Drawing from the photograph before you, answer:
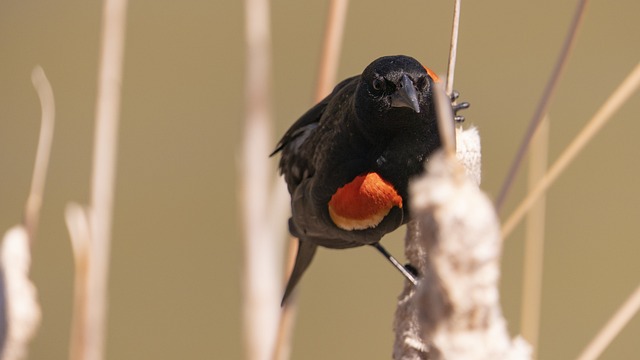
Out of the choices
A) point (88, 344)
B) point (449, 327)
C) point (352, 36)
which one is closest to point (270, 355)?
point (88, 344)

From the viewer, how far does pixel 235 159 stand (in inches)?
191

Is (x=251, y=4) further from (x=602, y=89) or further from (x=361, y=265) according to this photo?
(x=602, y=89)

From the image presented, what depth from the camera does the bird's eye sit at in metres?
1.28

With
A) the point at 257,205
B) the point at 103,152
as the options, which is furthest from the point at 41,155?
the point at 257,205

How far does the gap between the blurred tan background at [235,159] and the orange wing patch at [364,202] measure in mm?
2613

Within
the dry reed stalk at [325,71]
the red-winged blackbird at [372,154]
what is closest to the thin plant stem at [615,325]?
the red-winged blackbird at [372,154]

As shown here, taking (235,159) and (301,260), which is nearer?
(301,260)

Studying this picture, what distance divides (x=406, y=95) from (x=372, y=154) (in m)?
0.15

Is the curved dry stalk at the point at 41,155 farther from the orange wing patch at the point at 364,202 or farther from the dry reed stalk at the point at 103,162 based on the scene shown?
the orange wing patch at the point at 364,202

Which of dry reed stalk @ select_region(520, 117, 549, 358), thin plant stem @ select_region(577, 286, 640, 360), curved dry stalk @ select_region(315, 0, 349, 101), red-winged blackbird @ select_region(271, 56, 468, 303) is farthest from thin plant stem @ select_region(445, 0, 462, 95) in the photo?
thin plant stem @ select_region(577, 286, 640, 360)

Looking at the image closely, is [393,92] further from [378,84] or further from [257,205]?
[257,205]

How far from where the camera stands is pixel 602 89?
5070 millimetres

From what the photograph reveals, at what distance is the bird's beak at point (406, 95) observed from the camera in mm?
1203

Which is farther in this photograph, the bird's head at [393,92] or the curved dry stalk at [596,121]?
the bird's head at [393,92]
